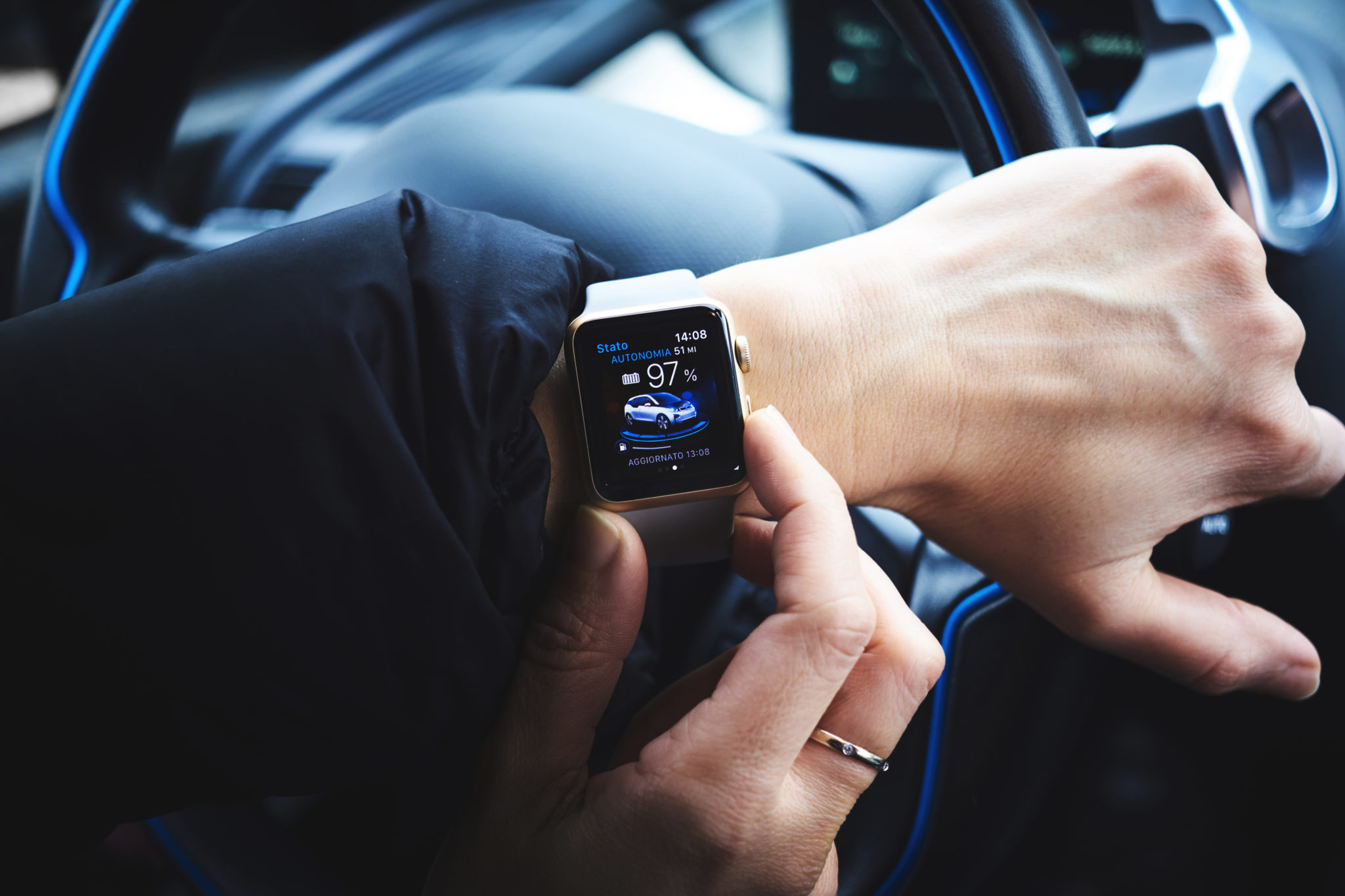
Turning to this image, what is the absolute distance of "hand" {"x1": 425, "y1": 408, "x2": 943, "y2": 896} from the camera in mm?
591

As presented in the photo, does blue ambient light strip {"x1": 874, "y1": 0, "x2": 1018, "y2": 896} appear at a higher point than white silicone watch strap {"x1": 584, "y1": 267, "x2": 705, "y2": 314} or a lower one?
lower

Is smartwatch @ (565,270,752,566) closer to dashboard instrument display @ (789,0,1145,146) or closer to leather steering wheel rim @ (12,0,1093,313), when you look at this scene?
leather steering wheel rim @ (12,0,1093,313)

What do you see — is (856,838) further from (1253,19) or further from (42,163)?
(42,163)

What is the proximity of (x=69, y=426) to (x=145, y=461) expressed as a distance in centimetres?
5

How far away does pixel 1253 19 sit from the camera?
3.16 ft

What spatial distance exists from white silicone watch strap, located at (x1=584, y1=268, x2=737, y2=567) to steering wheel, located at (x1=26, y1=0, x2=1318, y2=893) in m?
0.21

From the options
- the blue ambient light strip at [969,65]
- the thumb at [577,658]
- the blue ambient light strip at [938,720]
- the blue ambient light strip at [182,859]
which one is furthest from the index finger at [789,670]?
the blue ambient light strip at [182,859]

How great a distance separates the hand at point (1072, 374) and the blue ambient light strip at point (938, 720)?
0.07m

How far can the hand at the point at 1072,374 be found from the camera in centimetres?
84

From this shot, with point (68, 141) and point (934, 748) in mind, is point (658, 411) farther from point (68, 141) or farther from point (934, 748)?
point (68, 141)

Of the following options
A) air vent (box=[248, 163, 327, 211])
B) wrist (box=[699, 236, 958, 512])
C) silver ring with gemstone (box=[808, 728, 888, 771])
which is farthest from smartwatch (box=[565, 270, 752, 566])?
air vent (box=[248, 163, 327, 211])

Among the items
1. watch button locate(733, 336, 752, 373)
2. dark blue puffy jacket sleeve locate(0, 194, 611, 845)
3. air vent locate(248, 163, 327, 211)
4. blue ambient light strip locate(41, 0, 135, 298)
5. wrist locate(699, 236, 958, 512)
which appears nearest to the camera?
dark blue puffy jacket sleeve locate(0, 194, 611, 845)

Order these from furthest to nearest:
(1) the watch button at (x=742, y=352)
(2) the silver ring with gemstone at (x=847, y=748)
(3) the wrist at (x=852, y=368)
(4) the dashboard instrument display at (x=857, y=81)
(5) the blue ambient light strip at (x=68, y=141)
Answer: (4) the dashboard instrument display at (x=857, y=81) → (5) the blue ambient light strip at (x=68, y=141) → (3) the wrist at (x=852, y=368) → (1) the watch button at (x=742, y=352) → (2) the silver ring with gemstone at (x=847, y=748)

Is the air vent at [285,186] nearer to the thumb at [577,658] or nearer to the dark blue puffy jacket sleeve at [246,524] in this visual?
the dark blue puffy jacket sleeve at [246,524]
